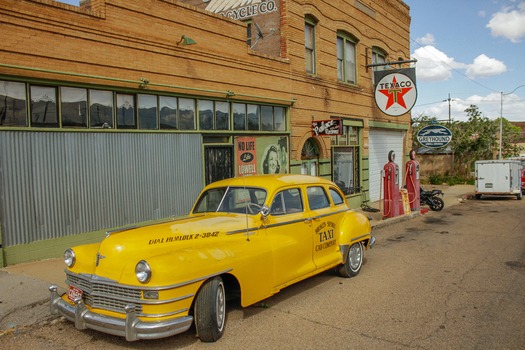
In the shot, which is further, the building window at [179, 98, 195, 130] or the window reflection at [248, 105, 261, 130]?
the window reflection at [248, 105, 261, 130]

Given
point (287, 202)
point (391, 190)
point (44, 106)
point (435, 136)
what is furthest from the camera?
point (435, 136)

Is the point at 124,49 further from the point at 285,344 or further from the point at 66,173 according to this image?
the point at 285,344

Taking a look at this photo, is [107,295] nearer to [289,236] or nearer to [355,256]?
[289,236]

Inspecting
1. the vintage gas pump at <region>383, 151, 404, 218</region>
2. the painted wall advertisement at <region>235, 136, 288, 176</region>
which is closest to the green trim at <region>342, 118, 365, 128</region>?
the vintage gas pump at <region>383, 151, 404, 218</region>

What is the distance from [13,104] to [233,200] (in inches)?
172

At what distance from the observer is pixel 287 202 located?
253 inches

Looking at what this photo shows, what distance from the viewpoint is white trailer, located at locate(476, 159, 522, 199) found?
20.6 meters

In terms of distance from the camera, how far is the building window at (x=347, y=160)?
16.8 m

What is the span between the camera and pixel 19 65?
7.62 metres

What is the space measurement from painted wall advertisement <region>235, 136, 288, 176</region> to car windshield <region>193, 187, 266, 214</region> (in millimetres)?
5405

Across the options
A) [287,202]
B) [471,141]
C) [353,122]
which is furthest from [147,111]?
[471,141]

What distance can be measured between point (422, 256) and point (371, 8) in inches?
540

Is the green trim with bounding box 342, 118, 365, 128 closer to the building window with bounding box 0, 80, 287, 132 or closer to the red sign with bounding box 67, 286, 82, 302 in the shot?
the building window with bounding box 0, 80, 287, 132

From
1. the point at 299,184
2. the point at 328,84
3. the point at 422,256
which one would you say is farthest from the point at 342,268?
the point at 328,84
